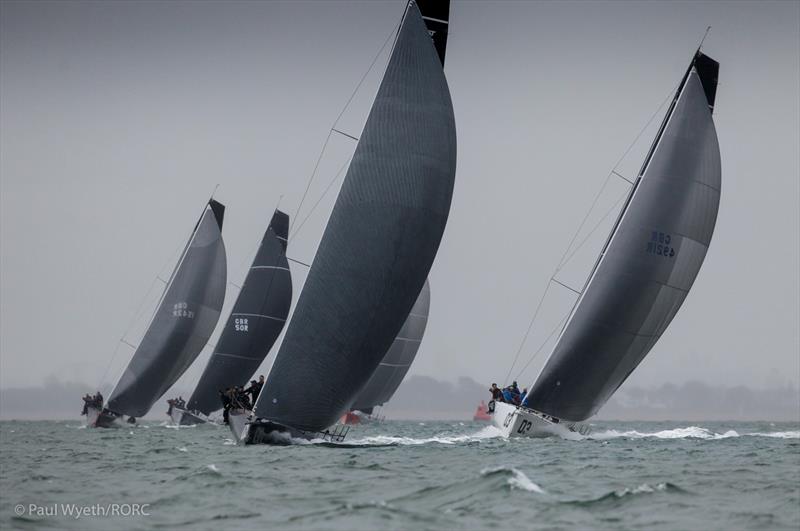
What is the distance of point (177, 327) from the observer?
5822 centimetres

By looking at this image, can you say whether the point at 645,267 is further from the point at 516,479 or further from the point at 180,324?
the point at 180,324

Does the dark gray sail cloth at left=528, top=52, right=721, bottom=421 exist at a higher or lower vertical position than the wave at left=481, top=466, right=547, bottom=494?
higher

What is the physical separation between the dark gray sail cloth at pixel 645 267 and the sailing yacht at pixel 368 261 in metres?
8.00

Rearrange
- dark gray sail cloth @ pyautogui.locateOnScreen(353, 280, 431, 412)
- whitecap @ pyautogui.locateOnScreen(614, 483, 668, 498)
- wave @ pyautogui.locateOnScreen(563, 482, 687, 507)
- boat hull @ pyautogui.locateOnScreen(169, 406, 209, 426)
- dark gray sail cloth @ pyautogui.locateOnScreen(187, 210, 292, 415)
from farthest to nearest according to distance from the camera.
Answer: dark gray sail cloth @ pyautogui.locateOnScreen(353, 280, 431, 412) → boat hull @ pyautogui.locateOnScreen(169, 406, 209, 426) → dark gray sail cloth @ pyautogui.locateOnScreen(187, 210, 292, 415) → whitecap @ pyautogui.locateOnScreen(614, 483, 668, 498) → wave @ pyautogui.locateOnScreen(563, 482, 687, 507)

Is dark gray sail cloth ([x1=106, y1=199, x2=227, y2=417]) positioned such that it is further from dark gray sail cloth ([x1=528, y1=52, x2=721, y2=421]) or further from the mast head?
the mast head

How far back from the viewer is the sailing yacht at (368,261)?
29391 millimetres

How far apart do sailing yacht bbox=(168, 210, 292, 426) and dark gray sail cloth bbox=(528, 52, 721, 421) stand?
22293 millimetres

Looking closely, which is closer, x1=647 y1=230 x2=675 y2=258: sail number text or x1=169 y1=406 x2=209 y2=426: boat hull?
x1=647 y1=230 x2=675 y2=258: sail number text

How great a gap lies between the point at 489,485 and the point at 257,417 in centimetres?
1160

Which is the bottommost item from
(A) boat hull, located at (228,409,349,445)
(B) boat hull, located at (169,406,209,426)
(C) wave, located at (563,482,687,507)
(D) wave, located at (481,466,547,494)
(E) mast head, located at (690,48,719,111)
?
(B) boat hull, located at (169,406,209,426)

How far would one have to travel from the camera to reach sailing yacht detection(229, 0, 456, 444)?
29391mm

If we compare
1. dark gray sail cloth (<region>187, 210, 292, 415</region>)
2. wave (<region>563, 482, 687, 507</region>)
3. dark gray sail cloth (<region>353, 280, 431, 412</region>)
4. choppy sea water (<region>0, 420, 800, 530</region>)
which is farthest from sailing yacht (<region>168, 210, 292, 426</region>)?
wave (<region>563, 482, 687, 507</region>)

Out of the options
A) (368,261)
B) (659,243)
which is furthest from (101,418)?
(659,243)

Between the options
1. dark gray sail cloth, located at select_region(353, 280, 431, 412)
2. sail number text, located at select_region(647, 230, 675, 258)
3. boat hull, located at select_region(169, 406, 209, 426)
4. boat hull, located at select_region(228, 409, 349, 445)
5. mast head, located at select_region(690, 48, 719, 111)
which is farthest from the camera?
dark gray sail cloth, located at select_region(353, 280, 431, 412)
